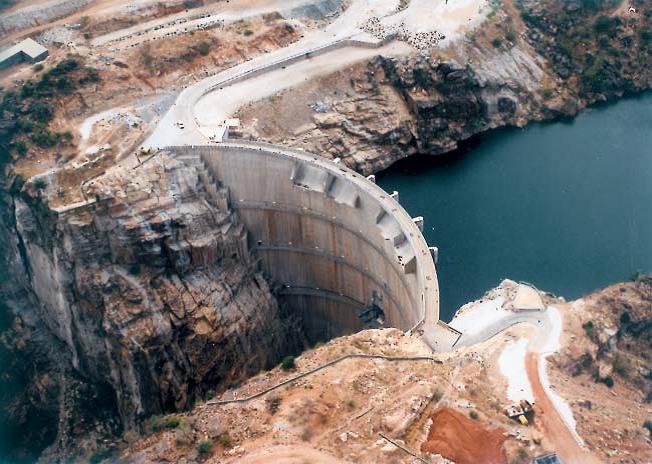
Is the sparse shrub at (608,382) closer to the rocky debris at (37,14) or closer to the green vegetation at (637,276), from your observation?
the green vegetation at (637,276)

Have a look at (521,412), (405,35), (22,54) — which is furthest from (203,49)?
(521,412)

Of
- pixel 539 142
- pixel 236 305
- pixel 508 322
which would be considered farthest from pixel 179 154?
pixel 539 142

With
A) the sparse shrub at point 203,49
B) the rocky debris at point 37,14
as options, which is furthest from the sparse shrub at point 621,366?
the rocky debris at point 37,14

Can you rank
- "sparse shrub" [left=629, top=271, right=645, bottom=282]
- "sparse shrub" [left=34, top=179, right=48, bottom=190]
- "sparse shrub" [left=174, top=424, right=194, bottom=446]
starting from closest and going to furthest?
1. "sparse shrub" [left=174, top=424, right=194, bottom=446]
2. "sparse shrub" [left=629, top=271, right=645, bottom=282]
3. "sparse shrub" [left=34, top=179, right=48, bottom=190]

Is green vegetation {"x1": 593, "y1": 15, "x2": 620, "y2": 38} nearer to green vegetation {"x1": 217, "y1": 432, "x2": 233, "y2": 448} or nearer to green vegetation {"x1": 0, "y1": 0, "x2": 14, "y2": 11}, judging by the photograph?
green vegetation {"x1": 0, "y1": 0, "x2": 14, "y2": 11}

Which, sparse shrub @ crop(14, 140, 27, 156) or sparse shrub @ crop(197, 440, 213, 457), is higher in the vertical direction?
sparse shrub @ crop(14, 140, 27, 156)

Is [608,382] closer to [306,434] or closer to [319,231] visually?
[306,434]

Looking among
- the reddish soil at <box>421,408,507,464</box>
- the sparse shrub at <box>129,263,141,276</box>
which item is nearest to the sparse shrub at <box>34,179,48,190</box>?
the sparse shrub at <box>129,263,141,276</box>
